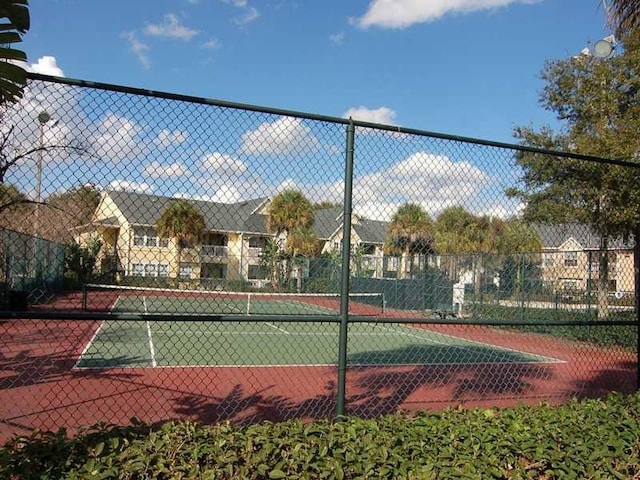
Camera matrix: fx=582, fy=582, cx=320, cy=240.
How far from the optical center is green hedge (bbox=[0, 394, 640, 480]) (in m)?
3.20

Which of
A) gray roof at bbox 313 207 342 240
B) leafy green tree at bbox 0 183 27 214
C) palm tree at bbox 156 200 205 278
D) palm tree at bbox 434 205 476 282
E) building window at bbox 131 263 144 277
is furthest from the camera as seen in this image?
palm tree at bbox 434 205 476 282

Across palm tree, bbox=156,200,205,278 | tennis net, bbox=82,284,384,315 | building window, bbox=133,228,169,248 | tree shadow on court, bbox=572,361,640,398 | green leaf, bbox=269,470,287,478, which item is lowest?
tree shadow on court, bbox=572,361,640,398

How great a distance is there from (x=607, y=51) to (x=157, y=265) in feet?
24.7

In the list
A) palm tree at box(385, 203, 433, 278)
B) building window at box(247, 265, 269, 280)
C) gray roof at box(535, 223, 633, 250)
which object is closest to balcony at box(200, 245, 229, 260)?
building window at box(247, 265, 269, 280)

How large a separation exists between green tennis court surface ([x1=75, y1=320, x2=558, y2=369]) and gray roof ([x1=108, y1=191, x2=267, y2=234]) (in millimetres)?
6307

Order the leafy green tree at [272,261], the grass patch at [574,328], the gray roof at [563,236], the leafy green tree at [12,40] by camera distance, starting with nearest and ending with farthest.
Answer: the leafy green tree at [12,40], the leafy green tree at [272,261], the gray roof at [563,236], the grass patch at [574,328]

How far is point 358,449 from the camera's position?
140 inches

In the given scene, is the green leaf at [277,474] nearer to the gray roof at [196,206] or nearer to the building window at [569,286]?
the gray roof at [196,206]

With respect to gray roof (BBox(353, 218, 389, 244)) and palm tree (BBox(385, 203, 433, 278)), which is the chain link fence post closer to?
palm tree (BBox(385, 203, 433, 278))

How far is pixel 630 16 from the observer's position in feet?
19.7

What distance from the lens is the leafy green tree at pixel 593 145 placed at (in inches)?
490

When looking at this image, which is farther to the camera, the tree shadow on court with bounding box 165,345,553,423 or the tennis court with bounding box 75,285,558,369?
the tennis court with bounding box 75,285,558,369

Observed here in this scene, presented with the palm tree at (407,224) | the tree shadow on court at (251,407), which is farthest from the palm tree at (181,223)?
the tree shadow on court at (251,407)

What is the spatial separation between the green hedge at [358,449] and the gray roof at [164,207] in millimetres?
1438
